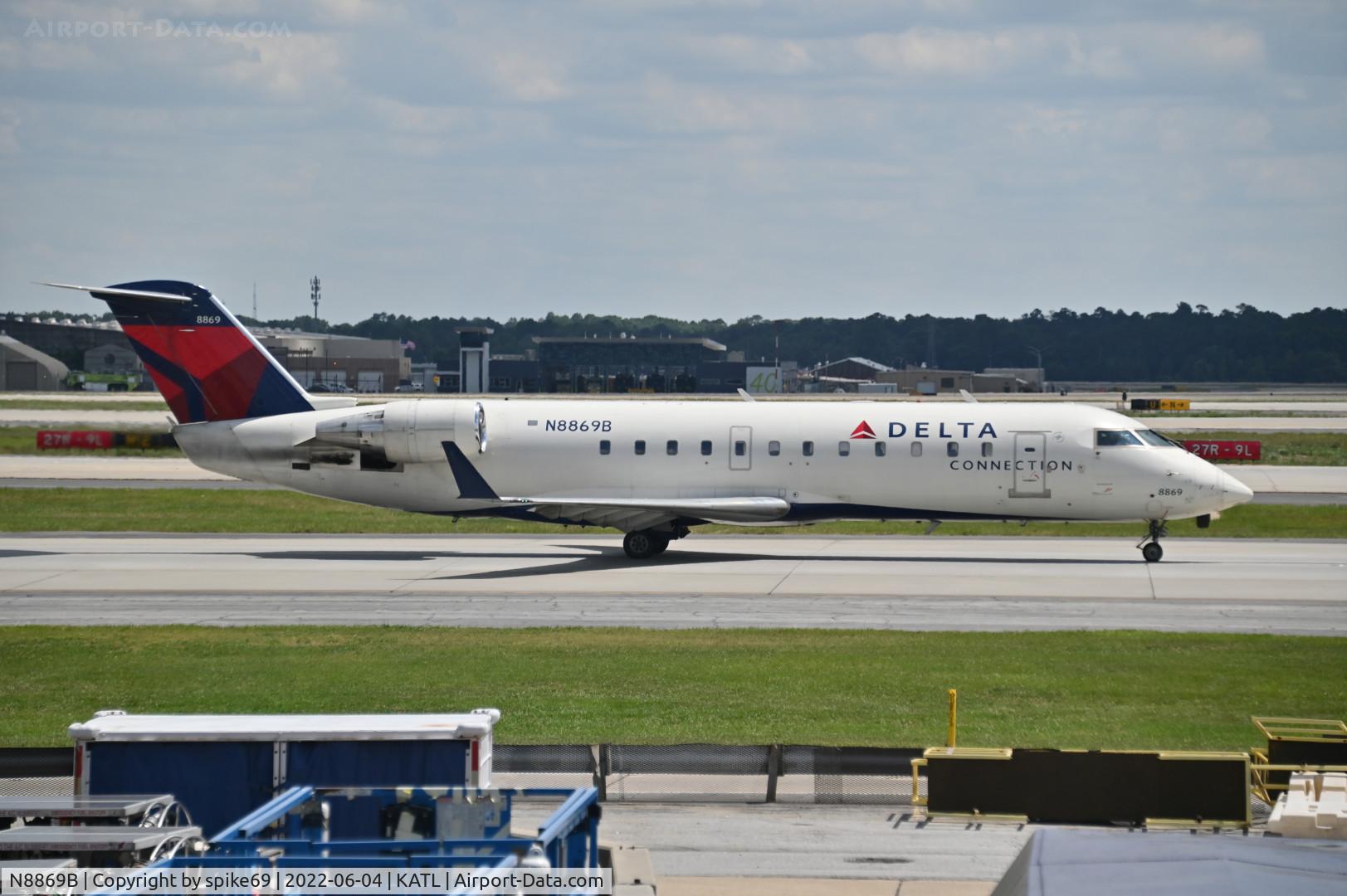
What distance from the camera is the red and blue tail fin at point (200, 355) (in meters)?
38.1

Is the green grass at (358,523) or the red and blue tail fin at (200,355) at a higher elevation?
the red and blue tail fin at (200,355)

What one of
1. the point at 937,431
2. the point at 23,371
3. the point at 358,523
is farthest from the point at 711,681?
the point at 23,371

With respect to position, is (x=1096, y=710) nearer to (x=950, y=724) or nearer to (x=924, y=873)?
(x=950, y=724)

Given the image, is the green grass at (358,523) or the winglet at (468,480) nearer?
the winglet at (468,480)

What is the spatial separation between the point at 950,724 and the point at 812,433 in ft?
61.9

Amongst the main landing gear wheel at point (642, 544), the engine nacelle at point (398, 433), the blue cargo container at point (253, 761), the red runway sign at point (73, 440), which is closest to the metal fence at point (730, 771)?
the blue cargo container at point (253, 761)

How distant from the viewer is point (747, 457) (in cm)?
3669

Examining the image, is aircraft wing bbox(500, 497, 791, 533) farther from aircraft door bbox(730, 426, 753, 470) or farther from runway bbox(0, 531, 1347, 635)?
runway bbox(0, 531, 1347, 635)

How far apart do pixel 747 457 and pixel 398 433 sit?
341 inches

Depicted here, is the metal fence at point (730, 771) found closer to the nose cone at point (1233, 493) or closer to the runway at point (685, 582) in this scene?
the runway at point (685, 582)

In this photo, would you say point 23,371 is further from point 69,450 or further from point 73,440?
point 69,450

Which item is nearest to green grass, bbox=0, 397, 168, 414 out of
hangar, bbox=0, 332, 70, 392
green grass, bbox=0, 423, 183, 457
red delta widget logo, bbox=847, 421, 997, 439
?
green grass, bbox=0, 423, 183, 457

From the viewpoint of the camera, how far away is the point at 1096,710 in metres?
20.1

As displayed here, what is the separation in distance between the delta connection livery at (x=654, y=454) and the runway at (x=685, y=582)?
55.3 inches
